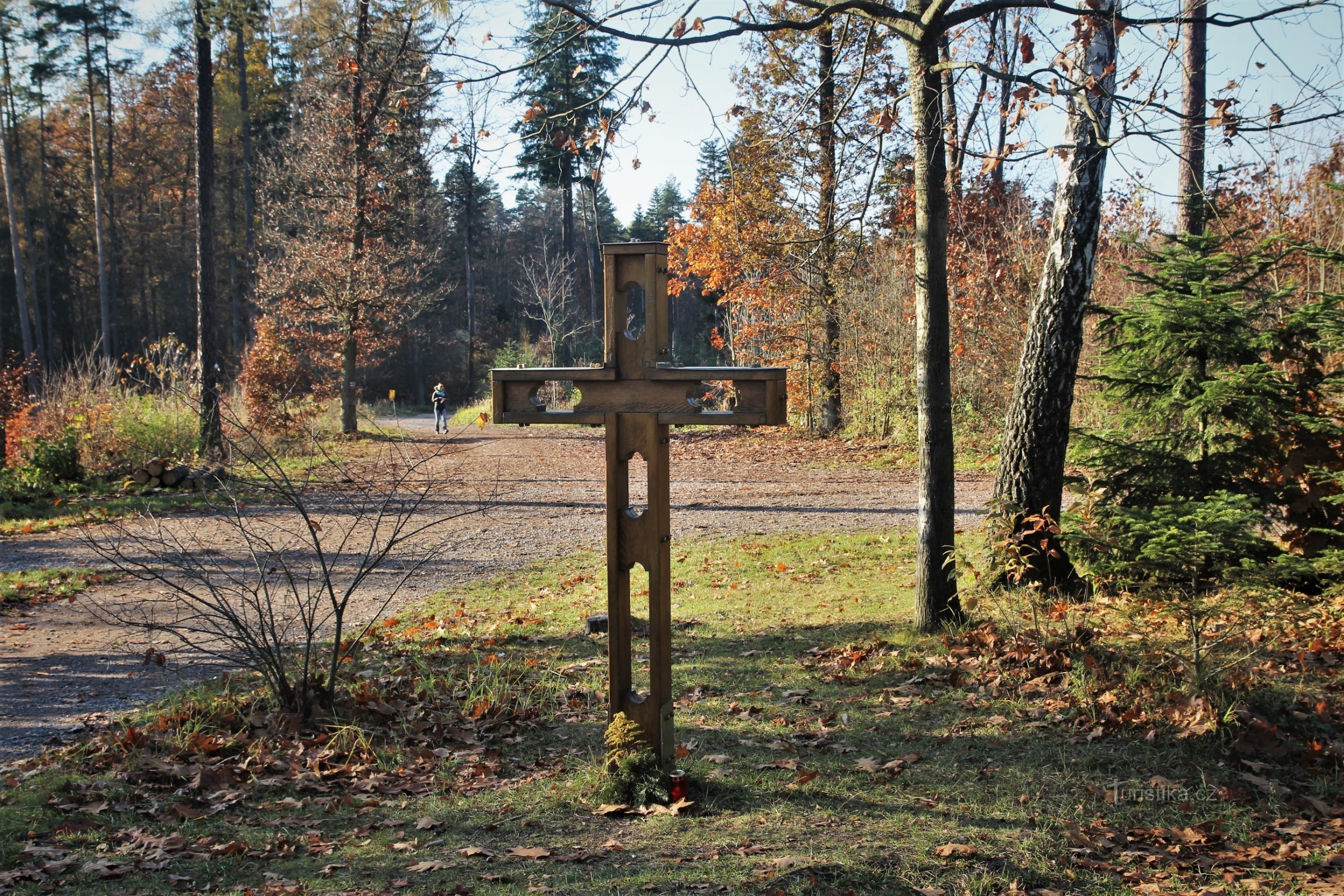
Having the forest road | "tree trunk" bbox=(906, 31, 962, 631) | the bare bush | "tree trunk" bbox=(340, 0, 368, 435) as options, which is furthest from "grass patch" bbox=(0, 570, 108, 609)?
"tree trunk" bbox=(340, 0, 368, 435)

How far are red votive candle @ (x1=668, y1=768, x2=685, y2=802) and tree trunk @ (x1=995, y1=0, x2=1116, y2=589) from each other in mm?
3391

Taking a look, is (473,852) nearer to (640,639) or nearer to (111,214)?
(640,639)

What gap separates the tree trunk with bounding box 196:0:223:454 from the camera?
672 inches

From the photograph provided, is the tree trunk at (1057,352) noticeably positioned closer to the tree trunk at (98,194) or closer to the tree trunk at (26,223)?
the tree trunk at (98,194)

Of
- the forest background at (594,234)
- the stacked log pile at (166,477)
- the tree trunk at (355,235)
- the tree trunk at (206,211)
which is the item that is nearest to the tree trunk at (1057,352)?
the forest background at (594,234)

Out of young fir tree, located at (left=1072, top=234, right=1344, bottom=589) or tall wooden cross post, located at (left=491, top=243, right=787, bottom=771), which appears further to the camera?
young fir tree, located at (left=1072, top=234, right=1344, bottom=589)

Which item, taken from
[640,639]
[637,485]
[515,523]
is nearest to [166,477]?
[515,523]

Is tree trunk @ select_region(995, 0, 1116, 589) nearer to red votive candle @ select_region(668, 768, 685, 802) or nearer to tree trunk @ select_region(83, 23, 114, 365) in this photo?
red votive candle @ select_region(668, 768, 685, 802)

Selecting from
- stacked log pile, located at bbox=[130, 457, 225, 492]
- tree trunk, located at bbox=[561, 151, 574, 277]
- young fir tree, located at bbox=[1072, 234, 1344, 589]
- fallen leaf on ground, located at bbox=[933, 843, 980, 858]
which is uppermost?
tree trunk, located at bbox=[561, 151, 574, 277]

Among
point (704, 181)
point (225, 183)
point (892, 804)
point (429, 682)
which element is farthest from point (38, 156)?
point (892, 804)

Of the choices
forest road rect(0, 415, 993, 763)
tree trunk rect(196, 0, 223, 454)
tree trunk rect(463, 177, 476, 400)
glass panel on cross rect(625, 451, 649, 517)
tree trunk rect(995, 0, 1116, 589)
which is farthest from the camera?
tree trunk rect(463, 177, 476, 400)

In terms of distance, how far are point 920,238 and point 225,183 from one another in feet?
146

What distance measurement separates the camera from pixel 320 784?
177 inches

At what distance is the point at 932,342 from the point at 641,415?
2.87 metres
